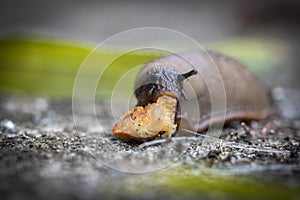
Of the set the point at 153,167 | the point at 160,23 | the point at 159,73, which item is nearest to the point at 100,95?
the point at 159,73

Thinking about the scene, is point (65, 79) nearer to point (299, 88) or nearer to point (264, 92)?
point (264, 92)

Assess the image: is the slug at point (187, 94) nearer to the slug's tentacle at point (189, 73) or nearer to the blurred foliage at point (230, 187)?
the slug's tentacle at point (189, 73)

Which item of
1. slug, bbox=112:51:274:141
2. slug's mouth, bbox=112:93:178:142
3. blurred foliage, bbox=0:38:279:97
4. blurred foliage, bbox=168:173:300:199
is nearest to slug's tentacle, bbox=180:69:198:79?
slug, bbox=112:51:274:141

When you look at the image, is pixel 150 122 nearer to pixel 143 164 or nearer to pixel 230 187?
pixel 143 164

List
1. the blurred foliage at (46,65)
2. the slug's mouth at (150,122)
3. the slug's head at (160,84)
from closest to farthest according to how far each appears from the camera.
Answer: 1. the slug's mouth at (150,122)
2. the slug's head at (160,84)
3. the blurred foliage at (46,65)

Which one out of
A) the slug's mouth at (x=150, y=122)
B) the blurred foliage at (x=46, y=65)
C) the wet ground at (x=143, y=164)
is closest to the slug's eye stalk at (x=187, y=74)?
the slug's mouth at (x=150, y=122)

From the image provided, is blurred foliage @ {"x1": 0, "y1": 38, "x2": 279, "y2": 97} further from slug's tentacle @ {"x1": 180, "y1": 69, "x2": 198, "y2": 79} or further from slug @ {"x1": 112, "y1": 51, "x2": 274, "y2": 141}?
slug's tentacle @ {"x1": 180, "y1": 69, "x2": 198, "y2": 79}

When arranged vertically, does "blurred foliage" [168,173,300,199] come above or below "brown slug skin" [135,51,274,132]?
below
